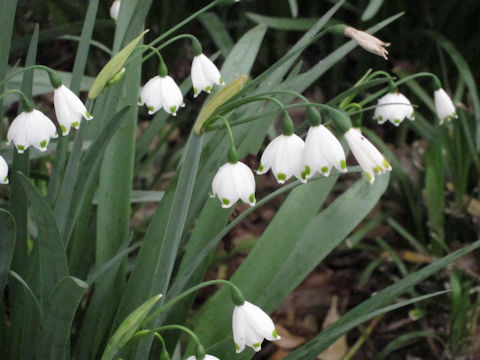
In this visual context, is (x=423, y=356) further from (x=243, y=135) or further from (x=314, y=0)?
(x=314, y=0)

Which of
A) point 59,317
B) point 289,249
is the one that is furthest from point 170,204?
point 59,317

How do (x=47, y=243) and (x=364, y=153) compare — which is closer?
(x=364, y=153)

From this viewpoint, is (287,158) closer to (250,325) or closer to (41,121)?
(250,325)

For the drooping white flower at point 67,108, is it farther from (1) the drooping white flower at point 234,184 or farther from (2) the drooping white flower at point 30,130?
(1) the drooping white flower at point 234,184

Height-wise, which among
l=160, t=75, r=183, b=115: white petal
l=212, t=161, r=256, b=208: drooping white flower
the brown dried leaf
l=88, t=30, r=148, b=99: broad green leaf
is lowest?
the brown dried leaf

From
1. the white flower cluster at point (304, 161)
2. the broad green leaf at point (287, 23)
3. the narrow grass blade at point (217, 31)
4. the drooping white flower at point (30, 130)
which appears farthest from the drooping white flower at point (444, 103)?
the narrow grass blade at point (217, 31)

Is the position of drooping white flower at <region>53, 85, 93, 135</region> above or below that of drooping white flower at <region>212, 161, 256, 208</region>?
above

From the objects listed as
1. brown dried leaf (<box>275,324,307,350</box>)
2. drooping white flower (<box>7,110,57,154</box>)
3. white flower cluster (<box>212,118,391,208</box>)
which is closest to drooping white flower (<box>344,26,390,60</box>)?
white flower cluster (<box>212,118,391,208</box>)

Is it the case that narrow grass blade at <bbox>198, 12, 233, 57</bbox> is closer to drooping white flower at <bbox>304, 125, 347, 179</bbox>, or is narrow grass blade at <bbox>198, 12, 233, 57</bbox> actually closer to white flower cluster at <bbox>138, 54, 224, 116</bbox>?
white flower cluster at <bbox>138, 54, 224, 116</bbox>
